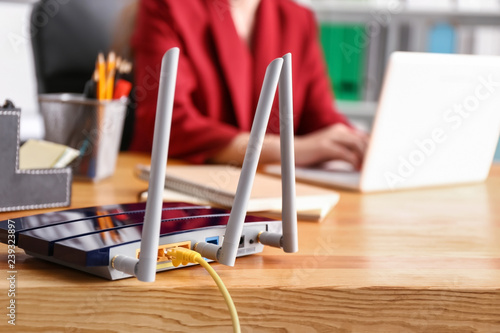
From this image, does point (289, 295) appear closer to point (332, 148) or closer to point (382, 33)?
point (332, 148)

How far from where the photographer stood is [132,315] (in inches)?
18.2

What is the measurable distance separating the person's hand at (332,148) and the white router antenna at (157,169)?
891 millimetres

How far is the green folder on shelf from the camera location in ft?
8.48

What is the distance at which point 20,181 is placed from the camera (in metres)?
0.69

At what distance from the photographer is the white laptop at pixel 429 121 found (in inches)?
35.2

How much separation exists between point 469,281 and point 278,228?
0.57 feet

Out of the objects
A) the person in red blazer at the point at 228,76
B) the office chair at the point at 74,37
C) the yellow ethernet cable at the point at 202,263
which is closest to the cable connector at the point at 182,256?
the yellow ethernet cable at the point at 202,263

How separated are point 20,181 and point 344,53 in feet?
6.74

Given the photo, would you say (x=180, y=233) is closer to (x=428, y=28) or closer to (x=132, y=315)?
(x=132, y=315)

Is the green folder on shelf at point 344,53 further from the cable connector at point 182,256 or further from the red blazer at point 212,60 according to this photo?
the cable connector at point 182,256

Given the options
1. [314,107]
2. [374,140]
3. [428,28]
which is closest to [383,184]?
[374,140]

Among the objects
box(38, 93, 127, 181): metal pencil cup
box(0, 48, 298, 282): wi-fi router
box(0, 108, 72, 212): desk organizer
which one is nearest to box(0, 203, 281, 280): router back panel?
box(0, 48, 298, 282): wi-fi router

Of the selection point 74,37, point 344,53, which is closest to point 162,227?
point 74,37

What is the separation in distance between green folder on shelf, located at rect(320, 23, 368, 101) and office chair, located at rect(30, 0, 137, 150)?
41.1 inches
